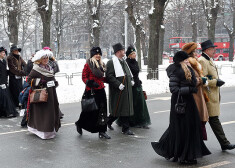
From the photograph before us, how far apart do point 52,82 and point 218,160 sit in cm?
368

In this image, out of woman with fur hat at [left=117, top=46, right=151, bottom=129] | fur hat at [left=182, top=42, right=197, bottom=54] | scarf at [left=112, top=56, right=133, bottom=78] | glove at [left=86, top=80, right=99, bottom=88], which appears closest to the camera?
fur hat at [left=182, top=42, right=197, bottom=54]

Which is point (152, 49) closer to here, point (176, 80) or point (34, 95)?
point (34, 95)

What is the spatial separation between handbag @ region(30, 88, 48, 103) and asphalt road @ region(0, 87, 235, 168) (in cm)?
81

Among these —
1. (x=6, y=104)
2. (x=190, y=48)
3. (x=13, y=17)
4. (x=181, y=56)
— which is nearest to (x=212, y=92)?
(x=190, y=48)

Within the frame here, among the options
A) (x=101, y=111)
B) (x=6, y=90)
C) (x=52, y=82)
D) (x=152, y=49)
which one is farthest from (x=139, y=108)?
(x=152, y=49)

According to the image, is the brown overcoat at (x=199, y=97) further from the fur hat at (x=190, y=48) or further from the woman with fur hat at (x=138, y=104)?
the woman with fur hat at (x=138, y=104)

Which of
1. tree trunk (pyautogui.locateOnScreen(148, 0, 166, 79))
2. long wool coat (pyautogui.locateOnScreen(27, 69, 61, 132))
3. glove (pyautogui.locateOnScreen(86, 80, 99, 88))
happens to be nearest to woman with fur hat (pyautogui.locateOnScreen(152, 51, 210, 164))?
glove (pyautogui.locateOnScreen(86, 80, 99, 88))

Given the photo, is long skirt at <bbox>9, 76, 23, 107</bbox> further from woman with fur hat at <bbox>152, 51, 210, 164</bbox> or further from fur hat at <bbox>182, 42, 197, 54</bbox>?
woman with fur hat at <bbox>152, 51, 210, 164</bbox>

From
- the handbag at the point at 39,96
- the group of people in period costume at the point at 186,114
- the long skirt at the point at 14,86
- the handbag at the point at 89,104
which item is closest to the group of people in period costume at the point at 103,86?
the handbag at the point at 89,104

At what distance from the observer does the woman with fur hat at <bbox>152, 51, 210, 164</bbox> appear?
5.68m

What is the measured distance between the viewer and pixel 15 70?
11.2m

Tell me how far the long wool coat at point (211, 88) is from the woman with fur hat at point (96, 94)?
221 centimetres

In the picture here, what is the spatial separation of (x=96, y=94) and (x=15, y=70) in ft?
14.3

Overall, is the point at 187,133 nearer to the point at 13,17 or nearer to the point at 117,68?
the point at 117,68
